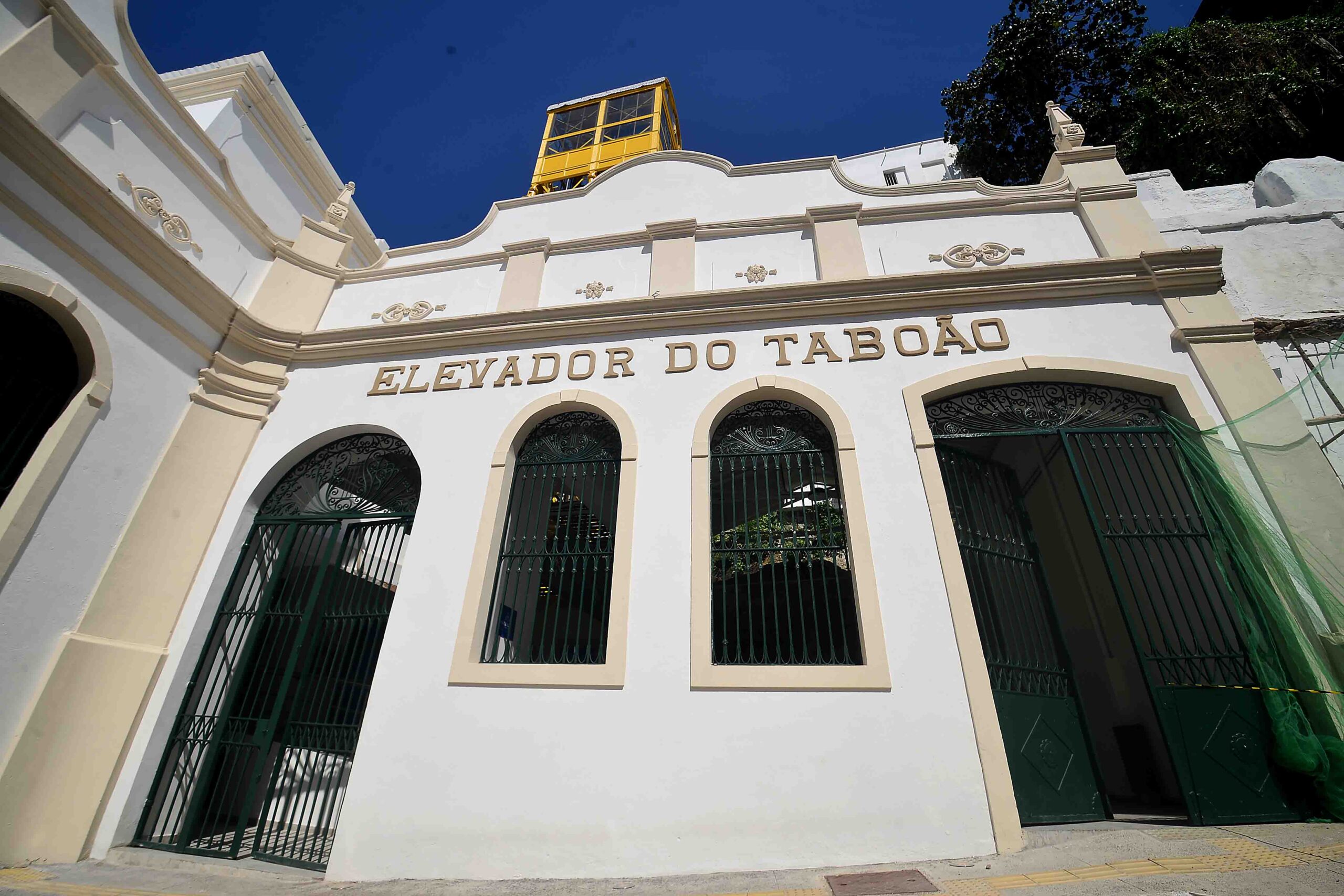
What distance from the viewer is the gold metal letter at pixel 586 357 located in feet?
21.1

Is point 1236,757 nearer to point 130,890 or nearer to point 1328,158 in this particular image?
point 1328,158

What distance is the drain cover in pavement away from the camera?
3.38m

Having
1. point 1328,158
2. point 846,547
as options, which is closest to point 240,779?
point 846,547

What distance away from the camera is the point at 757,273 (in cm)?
700

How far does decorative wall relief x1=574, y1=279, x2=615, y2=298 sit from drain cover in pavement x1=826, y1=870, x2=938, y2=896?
5.94m

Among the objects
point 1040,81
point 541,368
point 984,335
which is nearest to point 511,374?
point 541,368

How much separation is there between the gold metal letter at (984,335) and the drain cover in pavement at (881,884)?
14.6 ft

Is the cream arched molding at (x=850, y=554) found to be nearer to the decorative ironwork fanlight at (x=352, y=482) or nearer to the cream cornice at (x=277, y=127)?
the decorative ironwork fanlight at (x=352, y=482)

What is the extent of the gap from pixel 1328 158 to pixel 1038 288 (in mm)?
4123

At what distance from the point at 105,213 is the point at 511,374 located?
384 centimetres

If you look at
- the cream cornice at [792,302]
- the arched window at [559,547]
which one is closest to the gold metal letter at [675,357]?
the cream cornice at [792,302]

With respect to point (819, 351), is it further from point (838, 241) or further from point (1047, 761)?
point (1047, 761)

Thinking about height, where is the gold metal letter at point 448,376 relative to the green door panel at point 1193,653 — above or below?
above

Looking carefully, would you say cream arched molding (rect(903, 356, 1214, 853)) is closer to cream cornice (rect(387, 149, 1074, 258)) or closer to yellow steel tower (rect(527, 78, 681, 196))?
cream cornice (rect(387, 149, 1074, 258))
